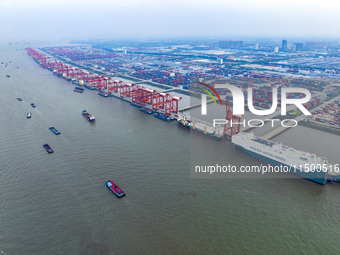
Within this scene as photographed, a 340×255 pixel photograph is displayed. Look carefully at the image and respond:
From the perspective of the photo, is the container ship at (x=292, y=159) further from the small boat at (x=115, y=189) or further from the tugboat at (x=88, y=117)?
the tugboat at (x=88, y=117)

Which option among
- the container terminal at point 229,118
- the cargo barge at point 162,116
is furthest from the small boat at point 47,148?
the cargo barge at point 162,116

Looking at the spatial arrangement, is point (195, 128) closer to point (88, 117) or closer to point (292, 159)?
point (292, 159)

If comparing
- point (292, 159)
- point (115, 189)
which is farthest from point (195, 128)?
point (115, 189)

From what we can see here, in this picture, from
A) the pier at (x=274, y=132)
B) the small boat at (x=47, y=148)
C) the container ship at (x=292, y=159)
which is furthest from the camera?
the pier at (x=274, y=132)

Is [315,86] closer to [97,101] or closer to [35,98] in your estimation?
[97,101]

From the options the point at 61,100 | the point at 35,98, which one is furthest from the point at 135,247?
the point at 35,98
